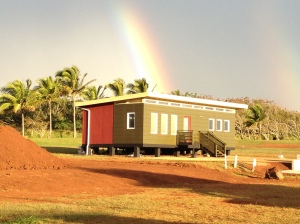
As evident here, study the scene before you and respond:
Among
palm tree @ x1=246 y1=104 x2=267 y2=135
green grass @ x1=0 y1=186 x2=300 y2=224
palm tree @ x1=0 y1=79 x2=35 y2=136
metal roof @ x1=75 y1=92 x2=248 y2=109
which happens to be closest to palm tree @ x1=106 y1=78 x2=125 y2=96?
palm tree @ x1=0 y1=79 x2=35 y2=136

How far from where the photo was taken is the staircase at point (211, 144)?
1467 inches

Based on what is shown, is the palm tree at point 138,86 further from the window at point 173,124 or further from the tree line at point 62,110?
the window at point 173,124

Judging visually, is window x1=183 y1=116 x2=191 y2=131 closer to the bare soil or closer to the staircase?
the staircase

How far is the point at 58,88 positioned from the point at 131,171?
45886mm

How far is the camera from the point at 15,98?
63938 mm

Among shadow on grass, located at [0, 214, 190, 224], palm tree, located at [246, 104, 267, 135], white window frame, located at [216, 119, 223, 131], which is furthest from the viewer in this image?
palm tree, located at [246, 104, 267, 135]

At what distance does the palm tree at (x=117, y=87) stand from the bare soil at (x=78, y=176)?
4318 cm

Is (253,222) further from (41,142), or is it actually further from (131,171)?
(41,142)

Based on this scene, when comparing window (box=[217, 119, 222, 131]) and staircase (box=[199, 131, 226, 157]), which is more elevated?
window (box=[217, 119, 222, 131])

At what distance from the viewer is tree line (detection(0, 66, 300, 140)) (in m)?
64.5

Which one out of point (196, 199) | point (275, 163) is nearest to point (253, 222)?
point (196, 199)

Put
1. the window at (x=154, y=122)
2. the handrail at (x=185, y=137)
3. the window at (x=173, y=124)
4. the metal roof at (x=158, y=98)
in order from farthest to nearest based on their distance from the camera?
the window at (x=173, y=124), the handrail at (x=185, y=137), the window at (x=154, y=122), the metal roof at (x=158, y=98)

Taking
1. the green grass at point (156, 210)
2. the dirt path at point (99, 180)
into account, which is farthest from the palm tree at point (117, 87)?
the green grass at point (156, 210)

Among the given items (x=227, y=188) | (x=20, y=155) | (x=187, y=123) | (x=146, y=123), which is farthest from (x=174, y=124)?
(x=227, y=188)
